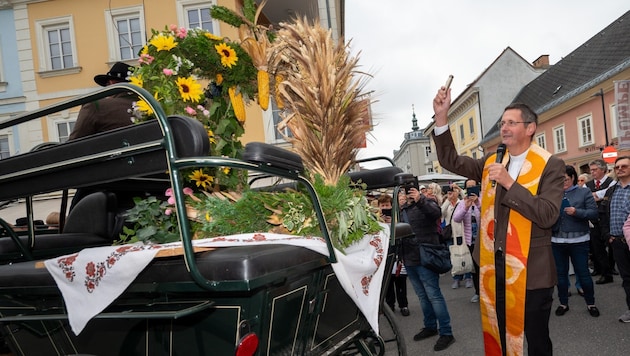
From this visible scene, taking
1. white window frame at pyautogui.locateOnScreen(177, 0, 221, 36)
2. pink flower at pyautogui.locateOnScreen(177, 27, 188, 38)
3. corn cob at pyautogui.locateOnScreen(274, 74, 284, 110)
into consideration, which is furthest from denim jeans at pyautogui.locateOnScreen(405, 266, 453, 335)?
white window frame at pyautogui.locateOnScreen(177, 0, 221, 36)

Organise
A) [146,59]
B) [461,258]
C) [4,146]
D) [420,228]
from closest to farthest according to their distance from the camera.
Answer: [146,59]
[420,228]
[461,258]
[4,146]

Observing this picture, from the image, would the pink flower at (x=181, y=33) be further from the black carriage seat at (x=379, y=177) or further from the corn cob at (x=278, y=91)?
the black carriage seat at (x=379, y=177)

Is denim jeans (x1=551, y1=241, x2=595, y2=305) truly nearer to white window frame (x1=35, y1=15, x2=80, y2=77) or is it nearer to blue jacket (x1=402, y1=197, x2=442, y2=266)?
blue jacket (x1=402, y1=197, x2=442, y2=266)

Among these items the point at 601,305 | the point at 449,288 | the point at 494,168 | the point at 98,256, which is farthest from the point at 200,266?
the point at 449,288

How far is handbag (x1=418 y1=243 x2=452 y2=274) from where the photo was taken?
5.32 m

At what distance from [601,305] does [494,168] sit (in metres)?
4.70

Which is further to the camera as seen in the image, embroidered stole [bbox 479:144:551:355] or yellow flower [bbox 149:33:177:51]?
embroidered stole [bbox 479:144:551:355]

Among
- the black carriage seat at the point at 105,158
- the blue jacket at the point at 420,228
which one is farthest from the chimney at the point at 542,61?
the black carriage seat at the point at 105,158

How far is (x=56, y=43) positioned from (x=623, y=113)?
642 inches

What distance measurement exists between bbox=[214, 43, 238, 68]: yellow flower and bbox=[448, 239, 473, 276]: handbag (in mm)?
5391

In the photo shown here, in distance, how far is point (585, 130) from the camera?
2575 cm

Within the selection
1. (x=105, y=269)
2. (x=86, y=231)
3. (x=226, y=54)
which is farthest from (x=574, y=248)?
(x=105, y=269)

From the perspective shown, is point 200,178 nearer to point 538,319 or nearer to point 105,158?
point 105,158

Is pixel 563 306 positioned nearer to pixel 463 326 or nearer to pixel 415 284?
pixel 463 326
